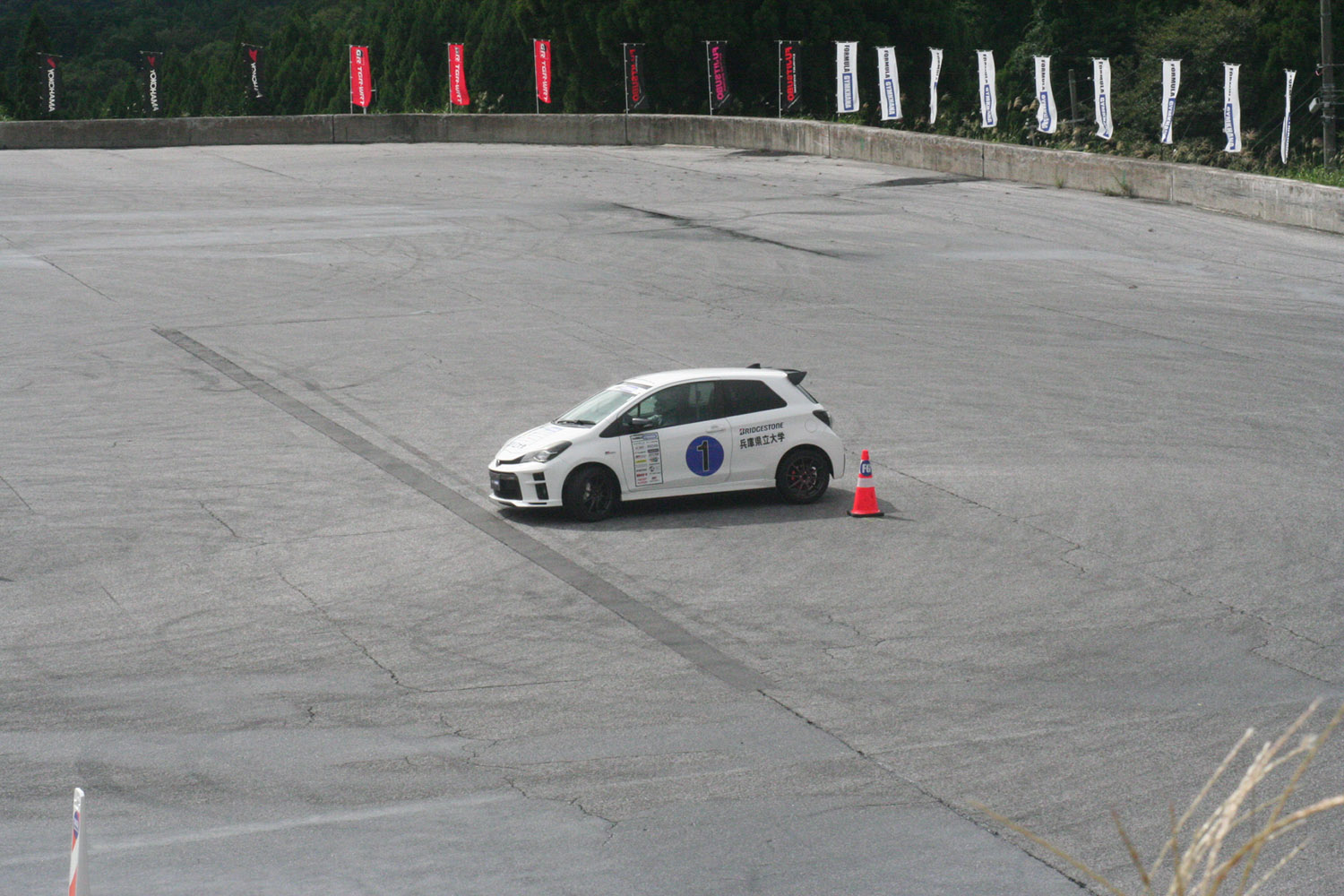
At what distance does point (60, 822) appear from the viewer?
8500 mm

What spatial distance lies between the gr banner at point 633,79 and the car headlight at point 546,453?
3727 cm

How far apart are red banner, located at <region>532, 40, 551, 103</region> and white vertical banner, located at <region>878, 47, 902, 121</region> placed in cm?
1361

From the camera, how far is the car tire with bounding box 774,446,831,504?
15.8 m

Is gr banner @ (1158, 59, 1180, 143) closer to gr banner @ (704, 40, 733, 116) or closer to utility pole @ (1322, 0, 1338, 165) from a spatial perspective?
utility pole @ (1322, 0, 1338, 165)

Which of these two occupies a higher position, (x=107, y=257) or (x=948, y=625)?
(x=107, y=257)

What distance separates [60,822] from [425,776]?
1.93 meters

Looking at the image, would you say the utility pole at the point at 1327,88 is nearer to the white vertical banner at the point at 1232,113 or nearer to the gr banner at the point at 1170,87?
the white vertical banner at the point at 1232,113

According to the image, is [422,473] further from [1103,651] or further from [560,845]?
[560,845]

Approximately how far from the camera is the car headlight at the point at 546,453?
50.0ft

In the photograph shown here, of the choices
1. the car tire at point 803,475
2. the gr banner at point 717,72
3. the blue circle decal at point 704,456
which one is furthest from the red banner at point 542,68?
the blue circle decal at point 704,456

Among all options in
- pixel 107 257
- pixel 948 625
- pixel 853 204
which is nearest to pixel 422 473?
pixel 948 625

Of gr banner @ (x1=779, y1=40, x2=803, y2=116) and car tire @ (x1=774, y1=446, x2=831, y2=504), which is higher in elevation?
gr banner @ (x1=779, y1=40, x2=803, y2=116)

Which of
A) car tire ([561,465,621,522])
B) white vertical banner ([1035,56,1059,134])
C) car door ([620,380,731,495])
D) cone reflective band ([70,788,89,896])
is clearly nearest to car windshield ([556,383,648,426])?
car door ([620,380,731,495])

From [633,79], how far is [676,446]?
38.6 m
